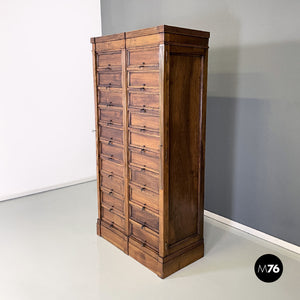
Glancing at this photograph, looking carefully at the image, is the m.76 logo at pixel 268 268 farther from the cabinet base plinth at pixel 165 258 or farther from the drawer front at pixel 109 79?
the drawer front at pixel 109 79

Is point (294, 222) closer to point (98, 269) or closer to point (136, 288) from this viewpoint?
point (136, 288)

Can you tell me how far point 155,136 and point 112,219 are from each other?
0.97 m

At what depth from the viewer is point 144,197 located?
2605mm

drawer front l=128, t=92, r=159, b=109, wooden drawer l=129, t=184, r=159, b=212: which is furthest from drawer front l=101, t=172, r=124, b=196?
drawer front l=128, t=92, r=159, b=109

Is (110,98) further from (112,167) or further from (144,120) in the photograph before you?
(112,167)

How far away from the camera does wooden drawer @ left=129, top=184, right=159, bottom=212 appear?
252 centimetres

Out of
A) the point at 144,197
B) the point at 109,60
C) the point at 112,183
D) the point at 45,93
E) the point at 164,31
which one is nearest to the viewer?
the point at 164,31

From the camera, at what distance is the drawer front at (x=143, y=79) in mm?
2326

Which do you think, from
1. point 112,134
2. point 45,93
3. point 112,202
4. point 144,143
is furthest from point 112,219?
point 45,93

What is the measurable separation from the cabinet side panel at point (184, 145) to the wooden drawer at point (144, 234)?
0.38 feet

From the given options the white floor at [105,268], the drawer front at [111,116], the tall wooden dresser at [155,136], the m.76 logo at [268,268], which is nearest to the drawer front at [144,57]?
the tall wooden dresser at [155,136]

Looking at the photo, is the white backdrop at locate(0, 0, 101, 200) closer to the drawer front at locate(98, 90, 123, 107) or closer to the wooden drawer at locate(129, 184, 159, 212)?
the drawer front at locate(98, 90, 123, 107)

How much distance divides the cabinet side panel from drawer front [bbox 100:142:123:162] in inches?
20.4

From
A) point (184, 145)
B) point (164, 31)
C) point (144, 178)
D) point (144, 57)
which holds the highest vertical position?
point (164, 31)
